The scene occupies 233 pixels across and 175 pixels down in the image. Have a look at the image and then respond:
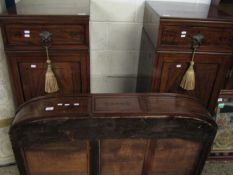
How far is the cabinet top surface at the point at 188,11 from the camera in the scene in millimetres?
949

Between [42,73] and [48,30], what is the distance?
0.20 m

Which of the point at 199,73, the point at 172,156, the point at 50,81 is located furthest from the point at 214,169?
the point at 50,81

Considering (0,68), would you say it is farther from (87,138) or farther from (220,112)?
(220,112)

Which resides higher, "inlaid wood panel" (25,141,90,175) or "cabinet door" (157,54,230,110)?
"cabinet door" (157,54,230,110)

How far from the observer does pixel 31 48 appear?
934 mm

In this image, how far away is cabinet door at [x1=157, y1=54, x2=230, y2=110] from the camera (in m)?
1.01

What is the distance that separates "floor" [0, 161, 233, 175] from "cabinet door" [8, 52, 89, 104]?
467 millimetres

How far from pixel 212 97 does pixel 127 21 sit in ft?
2.11

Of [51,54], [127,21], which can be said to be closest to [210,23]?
[127,21]

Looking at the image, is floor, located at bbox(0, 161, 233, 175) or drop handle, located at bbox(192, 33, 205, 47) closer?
drop handle, located at bbox(192, 33, 205, 47)

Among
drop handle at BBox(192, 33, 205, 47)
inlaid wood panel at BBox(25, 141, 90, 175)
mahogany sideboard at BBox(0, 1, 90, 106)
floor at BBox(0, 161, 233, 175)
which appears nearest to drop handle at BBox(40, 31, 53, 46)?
mahogany sideboard at BBox(0, 1, 90, 106)

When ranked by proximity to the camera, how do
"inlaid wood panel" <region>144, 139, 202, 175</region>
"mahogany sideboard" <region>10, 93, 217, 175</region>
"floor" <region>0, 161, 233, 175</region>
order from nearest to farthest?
"mahogany sideboard" <region>10, 93, 217, 175</region> < "inlaid wood panel" <region>144, 139, 202, 175</region> < "floor" <region>0, 161, 233, 175</region>

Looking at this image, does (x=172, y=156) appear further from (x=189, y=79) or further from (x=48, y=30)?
(x=48, y=30)

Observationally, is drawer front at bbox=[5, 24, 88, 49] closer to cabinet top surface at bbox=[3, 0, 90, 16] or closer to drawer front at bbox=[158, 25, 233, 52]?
cabinet top surface at bbox=[3, 0, 90, 16]
